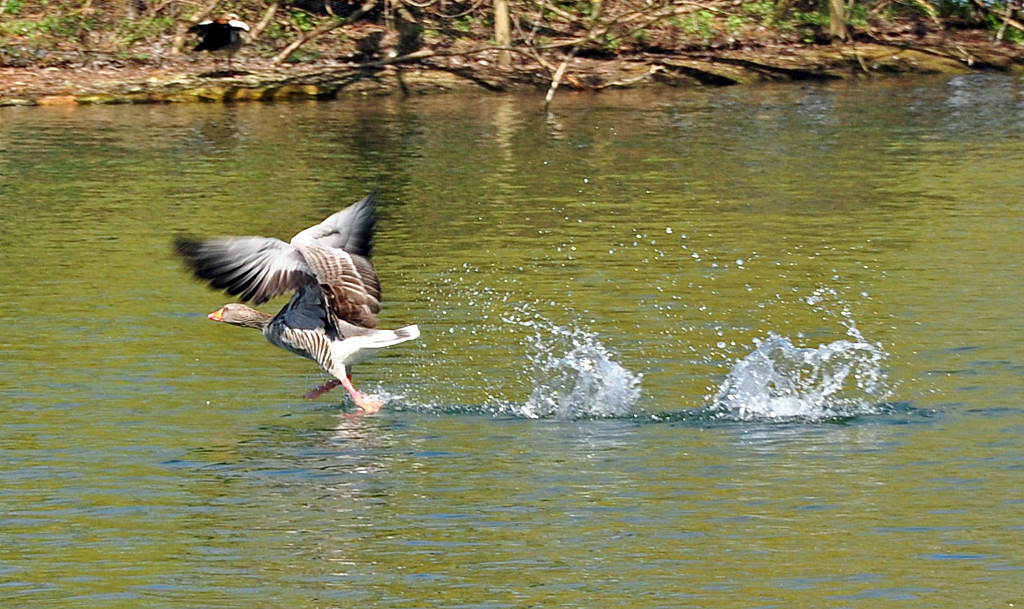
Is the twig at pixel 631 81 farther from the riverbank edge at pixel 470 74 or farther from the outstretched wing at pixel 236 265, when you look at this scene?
the outstretched wing at pixel 236 265

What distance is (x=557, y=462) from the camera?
350 inches

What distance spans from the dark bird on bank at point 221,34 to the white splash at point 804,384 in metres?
19.6

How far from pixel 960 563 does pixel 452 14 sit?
1091 inches

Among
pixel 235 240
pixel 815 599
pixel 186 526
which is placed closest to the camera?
pixel 815 599

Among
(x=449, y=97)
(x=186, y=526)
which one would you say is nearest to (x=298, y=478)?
(x=186, y=526)

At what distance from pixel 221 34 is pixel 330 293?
64.6 feet

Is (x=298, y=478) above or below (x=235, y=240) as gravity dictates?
below

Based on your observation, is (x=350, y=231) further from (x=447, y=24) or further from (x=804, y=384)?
(x=447, y=24)

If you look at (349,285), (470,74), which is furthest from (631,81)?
(349,285)

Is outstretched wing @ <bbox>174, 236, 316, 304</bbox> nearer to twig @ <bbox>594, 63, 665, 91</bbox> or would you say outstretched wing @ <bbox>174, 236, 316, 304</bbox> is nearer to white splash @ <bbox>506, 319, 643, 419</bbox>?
white splash @ <bbox>506, 319, 643, 419</bbox>

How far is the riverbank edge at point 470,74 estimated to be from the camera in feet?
94.8

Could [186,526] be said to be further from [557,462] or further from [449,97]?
[449,97]

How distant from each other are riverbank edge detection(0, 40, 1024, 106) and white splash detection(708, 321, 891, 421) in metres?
19.0

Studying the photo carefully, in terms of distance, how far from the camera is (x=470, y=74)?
30609 millimetres
